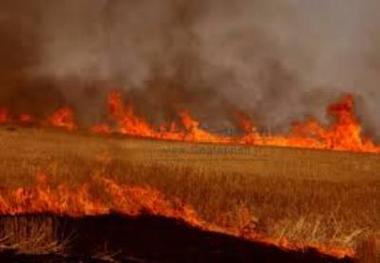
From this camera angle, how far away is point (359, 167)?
90.0 feet

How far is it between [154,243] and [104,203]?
25.2 ft

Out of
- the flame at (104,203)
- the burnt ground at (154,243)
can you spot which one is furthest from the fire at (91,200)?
the burnt ground at (154,243)

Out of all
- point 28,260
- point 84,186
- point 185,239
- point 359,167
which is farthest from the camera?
point 359,167

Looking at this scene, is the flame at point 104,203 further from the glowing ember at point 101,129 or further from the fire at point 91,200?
the glowing ember at point 101,129

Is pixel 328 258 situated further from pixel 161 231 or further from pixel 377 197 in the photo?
pixel 377 197

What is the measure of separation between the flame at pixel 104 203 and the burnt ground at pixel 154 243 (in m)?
1.33

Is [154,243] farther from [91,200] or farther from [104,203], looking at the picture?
[91,200]

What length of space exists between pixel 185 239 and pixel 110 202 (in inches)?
294

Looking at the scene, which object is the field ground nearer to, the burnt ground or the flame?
the flame

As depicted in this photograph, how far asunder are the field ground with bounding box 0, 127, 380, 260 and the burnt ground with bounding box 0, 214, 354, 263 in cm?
422

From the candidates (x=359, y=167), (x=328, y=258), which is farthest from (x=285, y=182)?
(x=328, y=258)

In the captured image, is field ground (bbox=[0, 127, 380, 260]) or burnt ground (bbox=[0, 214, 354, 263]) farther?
field ground (bbox=[0, 127, 380, 260])

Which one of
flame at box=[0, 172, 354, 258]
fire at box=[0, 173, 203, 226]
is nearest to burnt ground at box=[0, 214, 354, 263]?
flame at box=[0, 172, 354, 258]

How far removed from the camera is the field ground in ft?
65.1
